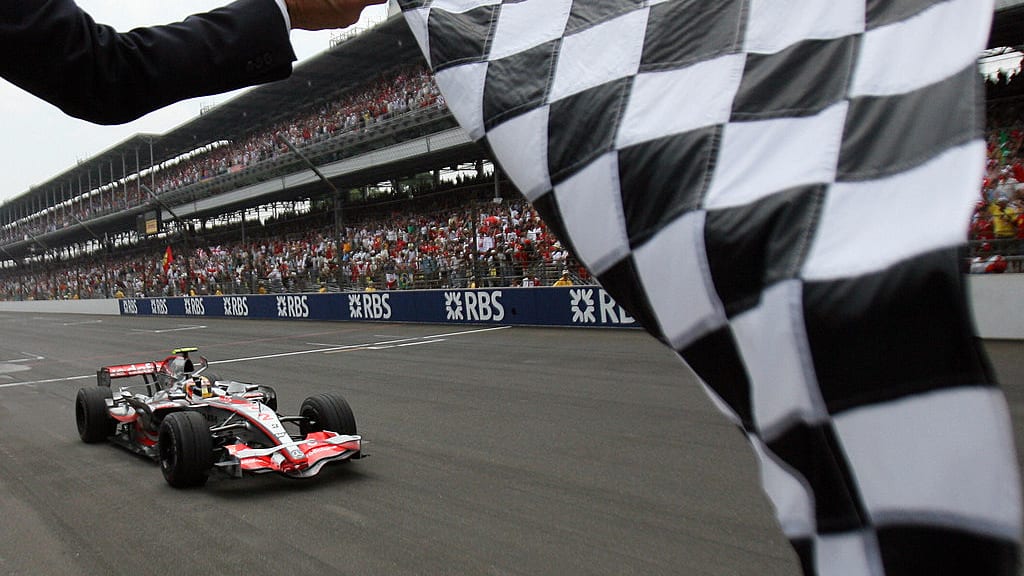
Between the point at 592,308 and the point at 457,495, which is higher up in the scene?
the point at 592,308

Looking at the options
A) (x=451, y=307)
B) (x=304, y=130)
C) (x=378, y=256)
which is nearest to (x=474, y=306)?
(x=451, y=307)

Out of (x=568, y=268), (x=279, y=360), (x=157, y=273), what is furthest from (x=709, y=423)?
(x=157, y=273)

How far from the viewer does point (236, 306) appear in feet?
88.5

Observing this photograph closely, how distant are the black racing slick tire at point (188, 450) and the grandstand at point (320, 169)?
8.99 metres

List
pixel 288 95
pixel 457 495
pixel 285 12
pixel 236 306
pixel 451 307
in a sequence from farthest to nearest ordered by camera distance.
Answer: pixel 288 95
pixel 236 306
pixel 451 307
pixel 457 495
pixel 285 12

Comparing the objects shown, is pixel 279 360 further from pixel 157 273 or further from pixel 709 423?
pixel 157 273

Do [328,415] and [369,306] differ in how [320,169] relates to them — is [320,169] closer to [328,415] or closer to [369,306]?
[369,306]

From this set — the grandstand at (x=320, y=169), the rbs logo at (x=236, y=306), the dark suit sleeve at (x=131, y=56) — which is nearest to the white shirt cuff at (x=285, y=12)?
the dark suit sleeve at (x=131, y=56)

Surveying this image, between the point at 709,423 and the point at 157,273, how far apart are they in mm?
40908

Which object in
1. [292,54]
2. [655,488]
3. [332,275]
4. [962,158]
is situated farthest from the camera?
[332,275]

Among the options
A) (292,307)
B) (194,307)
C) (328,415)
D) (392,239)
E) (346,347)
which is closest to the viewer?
(328,415)

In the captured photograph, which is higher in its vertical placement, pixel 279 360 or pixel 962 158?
Result: pixel 962 158

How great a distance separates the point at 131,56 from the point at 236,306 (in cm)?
2749

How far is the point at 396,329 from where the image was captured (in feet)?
56.2
